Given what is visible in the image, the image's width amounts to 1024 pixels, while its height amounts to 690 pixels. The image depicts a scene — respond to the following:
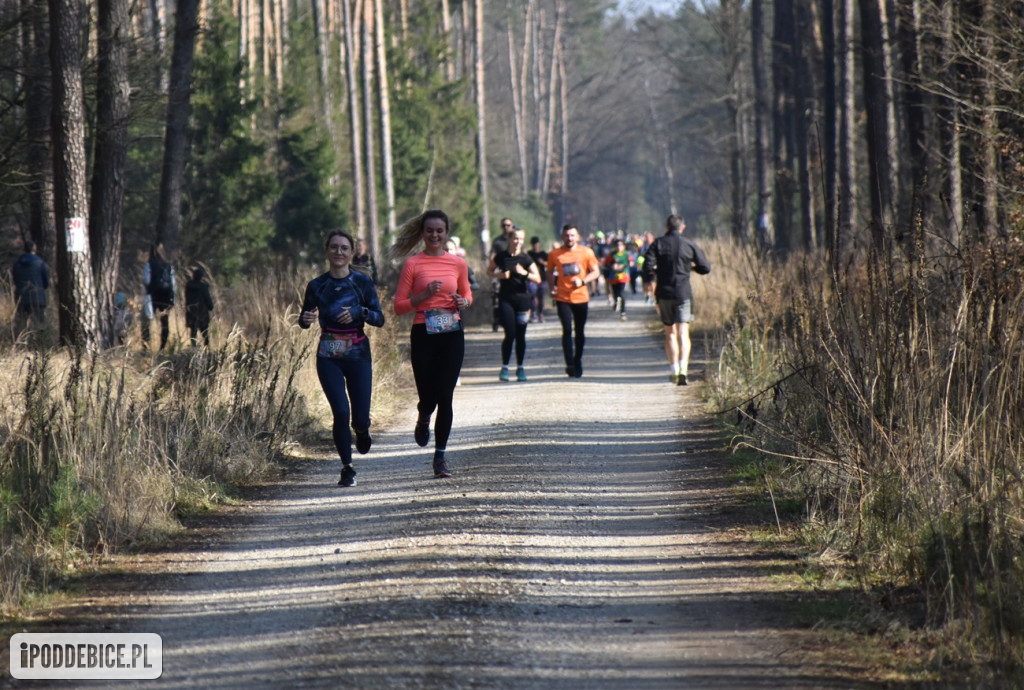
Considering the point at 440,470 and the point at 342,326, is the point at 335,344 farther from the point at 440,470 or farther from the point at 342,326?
the point at 440,470

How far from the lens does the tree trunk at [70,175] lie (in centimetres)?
1380

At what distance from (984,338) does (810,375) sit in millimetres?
1835

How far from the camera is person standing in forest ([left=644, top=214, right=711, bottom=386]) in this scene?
14.8 meters

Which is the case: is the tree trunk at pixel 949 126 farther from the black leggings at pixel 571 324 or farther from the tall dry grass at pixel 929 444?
the tall dry grass at pixel 929 444

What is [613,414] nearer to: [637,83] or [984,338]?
[984,338]

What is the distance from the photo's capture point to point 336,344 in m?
9.08

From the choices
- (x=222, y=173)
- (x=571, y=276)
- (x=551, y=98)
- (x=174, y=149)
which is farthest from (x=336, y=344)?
(x=551, y=98)

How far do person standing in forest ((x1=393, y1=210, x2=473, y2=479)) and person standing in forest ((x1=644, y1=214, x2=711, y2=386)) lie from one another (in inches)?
225

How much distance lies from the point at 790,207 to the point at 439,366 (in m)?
28.6

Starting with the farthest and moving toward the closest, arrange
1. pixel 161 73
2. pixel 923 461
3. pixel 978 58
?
pixel 161 73
pixel 978 58
pixel 923 461

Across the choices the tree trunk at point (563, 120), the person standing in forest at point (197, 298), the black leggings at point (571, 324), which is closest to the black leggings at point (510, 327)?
the black leggings at point (571, 324)

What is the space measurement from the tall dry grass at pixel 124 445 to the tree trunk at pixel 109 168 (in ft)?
12.1

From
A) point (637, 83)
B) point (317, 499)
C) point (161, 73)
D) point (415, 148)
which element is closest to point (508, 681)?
point (317, 499)

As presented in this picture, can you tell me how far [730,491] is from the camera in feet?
28.9
